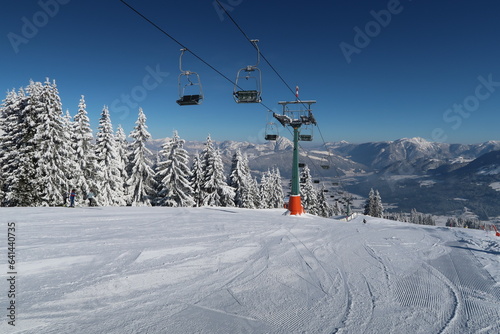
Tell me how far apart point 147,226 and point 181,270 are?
4756 mm

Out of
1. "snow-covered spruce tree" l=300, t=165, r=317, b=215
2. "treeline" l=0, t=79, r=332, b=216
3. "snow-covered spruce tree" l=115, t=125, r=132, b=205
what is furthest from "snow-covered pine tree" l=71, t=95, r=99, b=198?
"snow-covered spruce tree" l=300, t=165, r=317, b=215

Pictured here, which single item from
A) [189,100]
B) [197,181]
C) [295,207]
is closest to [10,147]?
[197,181]

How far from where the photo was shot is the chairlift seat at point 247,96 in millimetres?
12495

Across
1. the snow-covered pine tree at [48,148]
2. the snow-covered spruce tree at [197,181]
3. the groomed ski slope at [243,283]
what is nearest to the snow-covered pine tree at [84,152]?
the snow-covered pine tree at [48,148]

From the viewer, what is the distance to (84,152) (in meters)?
29.4

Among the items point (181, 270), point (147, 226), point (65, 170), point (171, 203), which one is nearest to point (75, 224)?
point (147, 226)

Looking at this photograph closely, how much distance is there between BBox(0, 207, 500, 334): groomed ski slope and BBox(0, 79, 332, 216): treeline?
18.9m

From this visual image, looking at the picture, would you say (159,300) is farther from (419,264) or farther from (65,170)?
(65,170)

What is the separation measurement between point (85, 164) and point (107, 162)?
2.88 meters

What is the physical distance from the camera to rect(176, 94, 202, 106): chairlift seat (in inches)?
516

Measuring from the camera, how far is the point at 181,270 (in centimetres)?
568

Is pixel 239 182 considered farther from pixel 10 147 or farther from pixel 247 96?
pixel 247 96

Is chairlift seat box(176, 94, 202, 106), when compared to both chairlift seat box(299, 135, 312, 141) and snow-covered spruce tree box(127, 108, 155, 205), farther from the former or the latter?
snow-covered spruce tree box(127, 108, 155, 205)

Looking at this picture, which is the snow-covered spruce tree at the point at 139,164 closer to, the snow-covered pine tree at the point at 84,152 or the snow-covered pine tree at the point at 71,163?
the snow-covered pine tree at the point at 84,152
